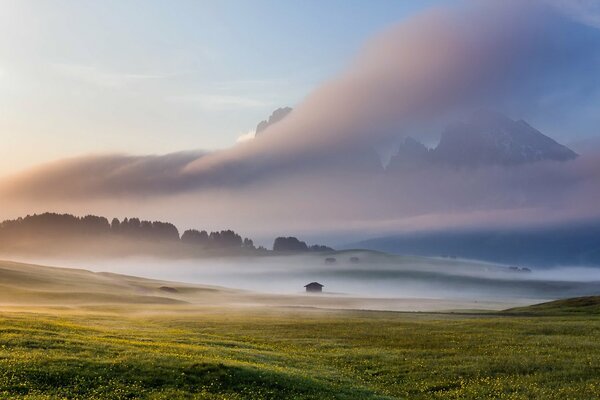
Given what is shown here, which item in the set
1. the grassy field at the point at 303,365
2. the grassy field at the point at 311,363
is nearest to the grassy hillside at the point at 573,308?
the grassy field at the point at 311,363

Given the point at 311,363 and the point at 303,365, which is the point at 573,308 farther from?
the point at 303,365

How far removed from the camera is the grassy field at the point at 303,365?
33.9m

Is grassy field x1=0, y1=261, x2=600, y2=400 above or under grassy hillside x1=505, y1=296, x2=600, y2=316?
under

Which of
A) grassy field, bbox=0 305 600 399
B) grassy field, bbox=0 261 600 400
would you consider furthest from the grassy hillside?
grassy field, bbox=0 305 600 399

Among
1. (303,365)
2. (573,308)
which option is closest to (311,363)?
(303,365)

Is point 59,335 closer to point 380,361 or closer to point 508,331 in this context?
point 380,361

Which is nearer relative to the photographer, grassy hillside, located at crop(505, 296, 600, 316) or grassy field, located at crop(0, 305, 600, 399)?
grassy field, located at crop(0, 305, 600, 399)

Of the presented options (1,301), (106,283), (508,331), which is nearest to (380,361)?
(508,331)

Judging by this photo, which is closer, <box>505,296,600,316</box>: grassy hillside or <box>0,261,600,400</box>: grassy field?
<box>0,261,600,400</box>: grassy field

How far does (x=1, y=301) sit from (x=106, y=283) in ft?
219

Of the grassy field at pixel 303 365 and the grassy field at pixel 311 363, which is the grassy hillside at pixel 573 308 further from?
the grassy field at pixel 303 365

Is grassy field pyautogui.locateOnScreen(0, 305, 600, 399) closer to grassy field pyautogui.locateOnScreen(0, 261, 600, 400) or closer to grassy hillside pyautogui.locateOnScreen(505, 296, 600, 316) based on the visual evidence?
grassy field pyautogui.locateOnScreen(0, 261, 600, 400)

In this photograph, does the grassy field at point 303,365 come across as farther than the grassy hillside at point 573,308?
No

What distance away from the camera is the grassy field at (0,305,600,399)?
1336 inches
